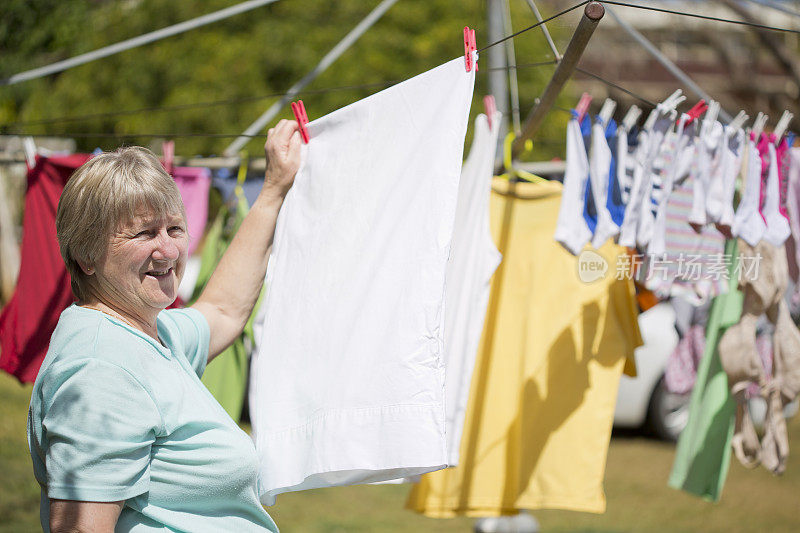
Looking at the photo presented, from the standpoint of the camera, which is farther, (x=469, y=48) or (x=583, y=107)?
(x=583, y=107)

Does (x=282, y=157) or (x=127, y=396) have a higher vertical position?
(x=282, y=157)

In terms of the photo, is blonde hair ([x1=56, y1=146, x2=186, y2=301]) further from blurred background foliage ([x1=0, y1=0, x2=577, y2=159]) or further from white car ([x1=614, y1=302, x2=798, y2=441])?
blurred background foliage ([x1=0, y1=0, x2=577, y2=159])

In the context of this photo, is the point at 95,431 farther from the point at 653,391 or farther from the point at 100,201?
the point at 653,391

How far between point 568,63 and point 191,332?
1195mm

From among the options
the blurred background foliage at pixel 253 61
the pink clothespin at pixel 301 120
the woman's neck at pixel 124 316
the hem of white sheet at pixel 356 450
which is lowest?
the hem of white sheet at pixel 356 450

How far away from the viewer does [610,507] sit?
16.4 feet

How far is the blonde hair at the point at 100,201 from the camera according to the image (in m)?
1.60

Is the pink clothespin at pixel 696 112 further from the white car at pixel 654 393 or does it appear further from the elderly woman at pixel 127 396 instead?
the white car at pixel 654 393

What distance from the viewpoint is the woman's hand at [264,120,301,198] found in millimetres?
2205

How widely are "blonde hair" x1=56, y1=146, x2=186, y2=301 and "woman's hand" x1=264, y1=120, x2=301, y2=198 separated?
1.91 ft

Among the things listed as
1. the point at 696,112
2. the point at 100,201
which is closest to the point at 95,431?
the point at 100,201

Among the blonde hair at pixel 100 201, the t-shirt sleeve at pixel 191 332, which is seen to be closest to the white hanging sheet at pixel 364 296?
the t-shirt sleeve at pixel 191 332

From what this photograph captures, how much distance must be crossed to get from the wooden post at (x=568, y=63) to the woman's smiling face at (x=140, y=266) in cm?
106

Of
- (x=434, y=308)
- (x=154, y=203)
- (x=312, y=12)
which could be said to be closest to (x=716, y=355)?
(x=434, y=308)
